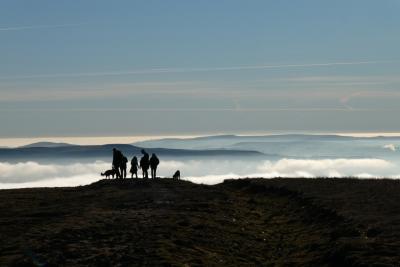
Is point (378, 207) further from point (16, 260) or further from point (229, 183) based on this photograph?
point (229, 183)

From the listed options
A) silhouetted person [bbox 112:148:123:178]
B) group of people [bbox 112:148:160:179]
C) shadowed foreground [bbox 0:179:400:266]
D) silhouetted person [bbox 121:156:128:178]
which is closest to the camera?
shadowed foreground [bbox 0:179:400:266]

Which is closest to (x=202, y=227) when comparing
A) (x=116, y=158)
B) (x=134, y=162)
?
(x=116, y=158)

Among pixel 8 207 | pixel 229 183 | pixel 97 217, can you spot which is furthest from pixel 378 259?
pixel 229 183

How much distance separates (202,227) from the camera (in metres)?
32.7

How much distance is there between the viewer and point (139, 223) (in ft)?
106

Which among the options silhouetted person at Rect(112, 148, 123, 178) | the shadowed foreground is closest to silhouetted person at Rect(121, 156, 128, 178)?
silhouetted person at Rect(112, 148, 123, 178)

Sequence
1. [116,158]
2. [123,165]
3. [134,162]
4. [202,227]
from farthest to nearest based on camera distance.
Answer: [134,162]
[123,165]
[116,158]
[202,227]

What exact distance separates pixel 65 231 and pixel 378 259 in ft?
46.7

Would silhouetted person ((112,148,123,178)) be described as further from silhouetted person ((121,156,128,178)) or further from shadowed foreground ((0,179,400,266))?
shadowed foreground ((0,179,400,266))

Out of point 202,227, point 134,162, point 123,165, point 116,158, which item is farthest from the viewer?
point 134,162

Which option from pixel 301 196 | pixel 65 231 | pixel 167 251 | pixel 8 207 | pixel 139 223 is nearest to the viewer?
pixel 167 251

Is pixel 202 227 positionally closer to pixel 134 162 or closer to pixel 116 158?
pixel 116 158

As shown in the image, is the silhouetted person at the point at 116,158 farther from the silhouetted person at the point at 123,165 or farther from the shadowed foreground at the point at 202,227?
the shadowed foreground at the point at 202,227

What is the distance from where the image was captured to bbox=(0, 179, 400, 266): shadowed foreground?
82.4 ft
